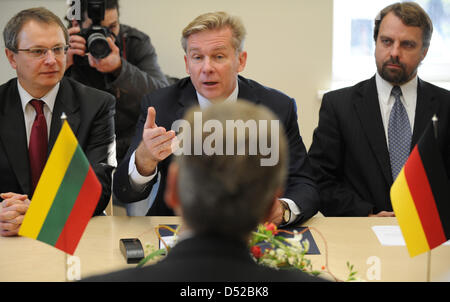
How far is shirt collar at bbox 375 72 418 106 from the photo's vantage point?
9.53ft

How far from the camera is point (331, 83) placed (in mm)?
5023

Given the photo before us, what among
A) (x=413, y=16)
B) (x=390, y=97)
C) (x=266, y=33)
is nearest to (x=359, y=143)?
(x=390, y=97)

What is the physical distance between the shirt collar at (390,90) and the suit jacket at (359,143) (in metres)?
0.02

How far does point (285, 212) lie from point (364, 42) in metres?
3.24

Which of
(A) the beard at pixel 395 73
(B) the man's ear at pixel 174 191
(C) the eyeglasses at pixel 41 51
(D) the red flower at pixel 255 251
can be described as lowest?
(D) the red flower at pixel 255 251

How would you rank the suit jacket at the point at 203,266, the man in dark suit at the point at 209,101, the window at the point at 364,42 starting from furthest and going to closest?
the window at the point at 364,42 < the man in dark suit at the point at 209,101 < the suit jacket at the point at 203,266

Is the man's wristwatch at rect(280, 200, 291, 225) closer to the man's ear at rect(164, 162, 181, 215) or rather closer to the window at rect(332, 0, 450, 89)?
the man's ear at rect(164, 162, 181, 215)

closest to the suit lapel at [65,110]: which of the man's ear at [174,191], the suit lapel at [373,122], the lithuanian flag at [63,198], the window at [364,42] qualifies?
the lithuanian flag at [63,198]

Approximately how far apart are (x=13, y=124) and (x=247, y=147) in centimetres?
194

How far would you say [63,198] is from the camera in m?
1.80

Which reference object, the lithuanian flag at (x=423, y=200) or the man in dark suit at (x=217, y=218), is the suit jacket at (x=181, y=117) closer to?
the lithuanian flag at (x=423, y=200)

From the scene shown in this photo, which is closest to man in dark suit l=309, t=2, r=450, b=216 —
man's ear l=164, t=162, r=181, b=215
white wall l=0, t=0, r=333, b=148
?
man's ear l=164, t=162, r=181, b=215

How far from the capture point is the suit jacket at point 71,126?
2643 millimetres
